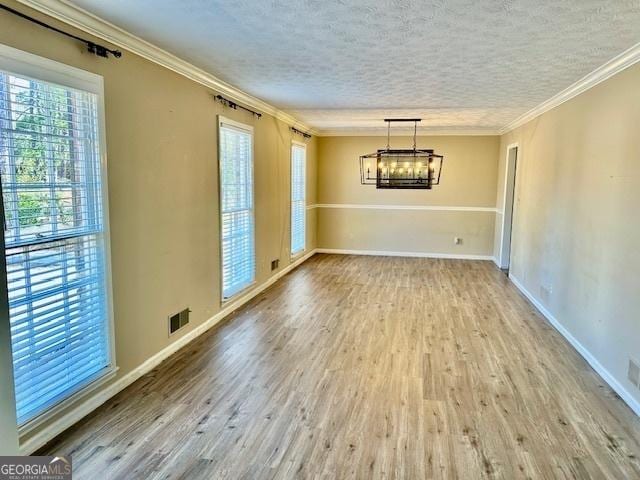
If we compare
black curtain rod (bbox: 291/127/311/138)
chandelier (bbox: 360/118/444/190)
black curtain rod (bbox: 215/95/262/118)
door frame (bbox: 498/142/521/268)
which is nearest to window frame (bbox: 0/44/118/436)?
black curtain rod (bbox: 215/95/262/118)

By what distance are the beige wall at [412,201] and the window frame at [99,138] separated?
6.48 metres

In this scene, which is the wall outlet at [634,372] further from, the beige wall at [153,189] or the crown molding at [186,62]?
the beige wall at [153,189]

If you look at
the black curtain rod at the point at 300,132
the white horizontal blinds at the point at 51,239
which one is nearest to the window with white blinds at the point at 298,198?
the black curtain rod at the point at 300,132

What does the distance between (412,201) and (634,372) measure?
6.09 meters

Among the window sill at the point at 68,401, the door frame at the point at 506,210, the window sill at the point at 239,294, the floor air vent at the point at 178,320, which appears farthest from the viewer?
the door frame at the point at 506,210

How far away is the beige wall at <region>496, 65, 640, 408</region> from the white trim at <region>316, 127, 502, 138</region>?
2650 mm

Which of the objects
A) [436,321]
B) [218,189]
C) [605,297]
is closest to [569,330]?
[605,297]

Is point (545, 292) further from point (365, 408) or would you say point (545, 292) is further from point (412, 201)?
point (412, 201)

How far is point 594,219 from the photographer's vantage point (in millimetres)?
3727

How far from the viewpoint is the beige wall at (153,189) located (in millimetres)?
2887

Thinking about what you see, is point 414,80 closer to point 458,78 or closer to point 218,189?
point 458,78

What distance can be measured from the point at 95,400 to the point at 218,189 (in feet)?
7.70

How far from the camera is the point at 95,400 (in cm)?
283

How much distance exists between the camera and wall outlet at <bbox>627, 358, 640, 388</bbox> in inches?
114
